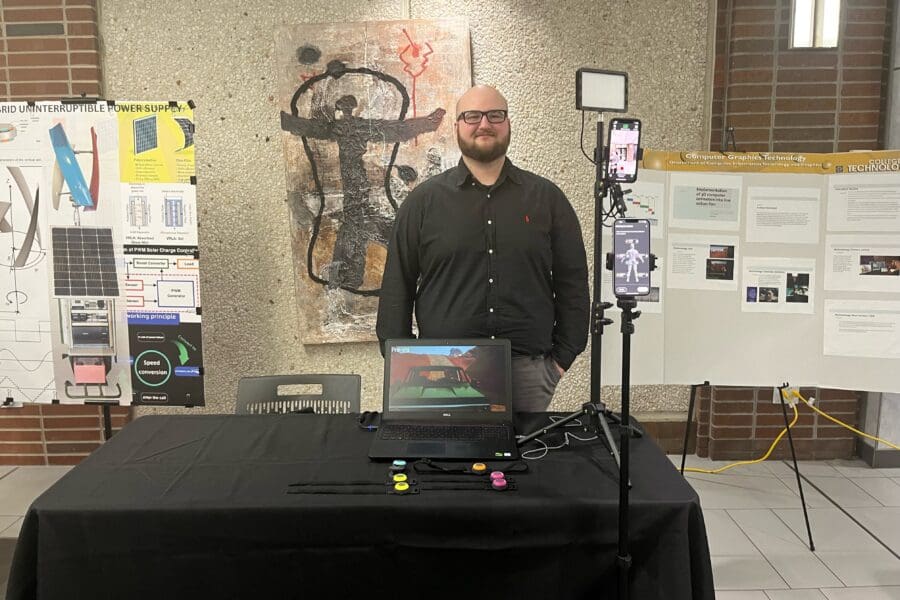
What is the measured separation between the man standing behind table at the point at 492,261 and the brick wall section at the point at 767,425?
147 centimetres

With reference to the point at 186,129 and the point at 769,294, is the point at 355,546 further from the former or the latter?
the point at 769,294

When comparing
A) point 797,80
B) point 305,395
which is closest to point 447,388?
point 305,395

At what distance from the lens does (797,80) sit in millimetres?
2998

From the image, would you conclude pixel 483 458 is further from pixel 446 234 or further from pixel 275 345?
pixel 275 345

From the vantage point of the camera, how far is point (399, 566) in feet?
4.33

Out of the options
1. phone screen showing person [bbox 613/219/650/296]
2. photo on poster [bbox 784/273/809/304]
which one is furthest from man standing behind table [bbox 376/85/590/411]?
photo on poster [bbox 784/273/809/304]

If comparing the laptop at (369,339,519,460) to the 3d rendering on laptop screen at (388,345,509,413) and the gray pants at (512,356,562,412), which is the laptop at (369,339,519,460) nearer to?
the 3d rendering on laptop screen at (388,345,509,413)

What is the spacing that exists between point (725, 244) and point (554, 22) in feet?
4.49

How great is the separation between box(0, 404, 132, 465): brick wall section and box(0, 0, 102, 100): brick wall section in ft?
A: 5.11

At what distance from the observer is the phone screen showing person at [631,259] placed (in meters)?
1.27

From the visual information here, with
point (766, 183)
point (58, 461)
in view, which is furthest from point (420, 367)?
point (58, 461)

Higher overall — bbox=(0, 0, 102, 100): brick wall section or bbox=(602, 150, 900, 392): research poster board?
bbox=(0, 0, 102, 100): brick wall section

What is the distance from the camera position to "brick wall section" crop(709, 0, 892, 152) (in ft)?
9.73

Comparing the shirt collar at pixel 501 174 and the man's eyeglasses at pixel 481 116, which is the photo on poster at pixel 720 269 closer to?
the shirt collar at pixel 501 174
